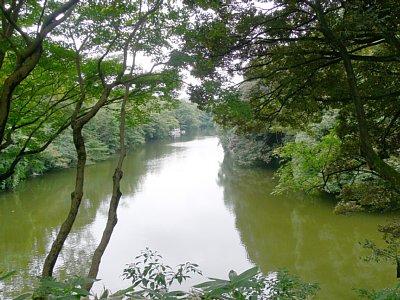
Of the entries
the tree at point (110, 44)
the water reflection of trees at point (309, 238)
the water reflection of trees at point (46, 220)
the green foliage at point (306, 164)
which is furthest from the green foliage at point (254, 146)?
the tree at point (110, 44)

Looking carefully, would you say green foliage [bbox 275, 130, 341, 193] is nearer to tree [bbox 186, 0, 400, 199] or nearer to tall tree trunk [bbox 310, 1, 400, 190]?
tree [bbox 186, 0, 400, 199]

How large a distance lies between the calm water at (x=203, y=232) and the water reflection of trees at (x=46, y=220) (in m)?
0.03

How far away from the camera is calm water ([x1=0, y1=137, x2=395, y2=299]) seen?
756cm

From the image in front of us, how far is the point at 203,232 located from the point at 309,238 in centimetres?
293

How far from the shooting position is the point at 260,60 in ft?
15.5

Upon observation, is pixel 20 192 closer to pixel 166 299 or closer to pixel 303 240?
pixel 303 240

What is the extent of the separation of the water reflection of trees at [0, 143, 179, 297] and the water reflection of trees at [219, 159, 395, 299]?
451cm

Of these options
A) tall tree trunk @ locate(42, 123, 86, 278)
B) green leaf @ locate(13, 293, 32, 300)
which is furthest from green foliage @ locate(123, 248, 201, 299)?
tall tree trunk @ locate(42, 123, 86, 278)

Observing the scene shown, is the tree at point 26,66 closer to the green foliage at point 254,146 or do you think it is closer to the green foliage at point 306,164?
the green foliage at point 306,164

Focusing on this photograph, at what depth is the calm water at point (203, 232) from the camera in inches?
298

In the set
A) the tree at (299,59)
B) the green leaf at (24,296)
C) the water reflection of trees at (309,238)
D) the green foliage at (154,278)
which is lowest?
the water reflection of trees at (309,238)

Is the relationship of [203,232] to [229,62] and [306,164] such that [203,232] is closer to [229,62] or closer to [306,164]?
[306,164]

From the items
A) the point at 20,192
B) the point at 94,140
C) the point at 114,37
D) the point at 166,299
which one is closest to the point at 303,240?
the point at 114,37

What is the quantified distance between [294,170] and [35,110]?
5.67 metres
